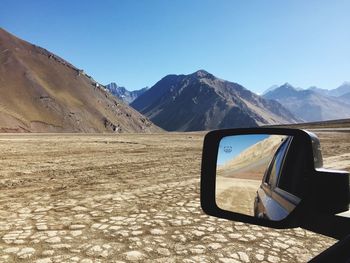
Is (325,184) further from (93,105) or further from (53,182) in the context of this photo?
(93,105)

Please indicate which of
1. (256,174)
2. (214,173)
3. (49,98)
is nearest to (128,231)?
(256,174)

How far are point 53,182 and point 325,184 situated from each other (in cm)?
1096

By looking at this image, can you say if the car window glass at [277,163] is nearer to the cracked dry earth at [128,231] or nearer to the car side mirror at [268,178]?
the car side mirror at [268,178]

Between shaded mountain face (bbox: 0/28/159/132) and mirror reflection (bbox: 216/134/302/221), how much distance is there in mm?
104340

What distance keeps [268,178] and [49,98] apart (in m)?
138

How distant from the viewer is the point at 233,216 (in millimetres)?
2602

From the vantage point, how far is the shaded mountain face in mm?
118875

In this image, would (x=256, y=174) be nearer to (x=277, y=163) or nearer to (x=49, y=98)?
(x=277, y=163)

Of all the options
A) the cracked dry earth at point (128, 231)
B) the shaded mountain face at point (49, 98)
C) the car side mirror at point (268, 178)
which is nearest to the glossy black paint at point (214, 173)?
the car side mirror at point (268, 178)

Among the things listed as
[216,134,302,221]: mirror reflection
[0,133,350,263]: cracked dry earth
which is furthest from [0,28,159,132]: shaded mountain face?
[216,134,302,221]: mirror reflection

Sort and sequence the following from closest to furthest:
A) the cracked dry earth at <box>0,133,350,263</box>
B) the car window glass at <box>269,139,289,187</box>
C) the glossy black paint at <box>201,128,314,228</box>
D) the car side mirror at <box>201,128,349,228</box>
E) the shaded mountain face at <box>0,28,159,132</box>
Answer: the car side mirror at <box>201,128,349,228</box> → the glossy black paint at <box>201,128,314,228</box> → the car window glass at <box>269,139,289,187</box> → the cracked dry earth at <box>0,133,350,263</box> → the shaded mountain face at <box>0,28,159,132</box>

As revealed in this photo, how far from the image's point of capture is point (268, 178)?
3113 millimetres

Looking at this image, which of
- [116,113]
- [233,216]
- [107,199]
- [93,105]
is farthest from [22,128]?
[233,216]

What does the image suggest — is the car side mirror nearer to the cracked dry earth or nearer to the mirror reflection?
the mirror reflection
